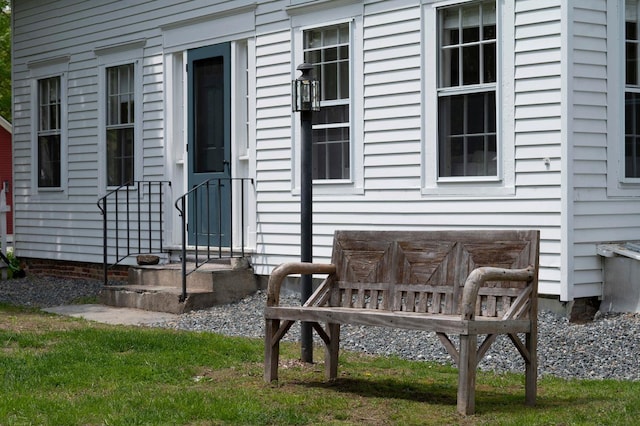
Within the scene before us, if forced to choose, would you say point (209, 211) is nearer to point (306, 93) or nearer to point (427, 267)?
point (306, 93)

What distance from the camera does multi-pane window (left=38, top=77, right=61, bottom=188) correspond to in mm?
16297

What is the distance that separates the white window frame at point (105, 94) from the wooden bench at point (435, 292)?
297 inches

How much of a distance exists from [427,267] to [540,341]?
2351 millimetres

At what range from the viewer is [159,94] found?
1381 centimetres

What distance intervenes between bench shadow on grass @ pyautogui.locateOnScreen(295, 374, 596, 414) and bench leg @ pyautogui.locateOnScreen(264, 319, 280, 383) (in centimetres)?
19

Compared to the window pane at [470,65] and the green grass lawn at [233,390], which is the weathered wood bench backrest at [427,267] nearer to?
the green grass lawn at [233,390]

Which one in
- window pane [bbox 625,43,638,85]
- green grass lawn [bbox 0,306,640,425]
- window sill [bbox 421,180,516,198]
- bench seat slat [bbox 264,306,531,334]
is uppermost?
window pane [bbox 625,43,638,85]

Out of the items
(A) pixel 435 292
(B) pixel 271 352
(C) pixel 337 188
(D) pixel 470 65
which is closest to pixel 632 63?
(D) pixel 470 65

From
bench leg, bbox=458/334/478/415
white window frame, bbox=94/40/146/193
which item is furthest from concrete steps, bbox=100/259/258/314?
bench leg, bbox=458/334/478/415

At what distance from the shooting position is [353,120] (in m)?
11.1

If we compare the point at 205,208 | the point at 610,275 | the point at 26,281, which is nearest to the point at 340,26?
the point at 205,208

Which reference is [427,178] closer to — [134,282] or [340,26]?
[340,26]

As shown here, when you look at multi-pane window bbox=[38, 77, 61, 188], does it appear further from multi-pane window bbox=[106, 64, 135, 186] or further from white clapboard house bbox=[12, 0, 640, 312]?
multi-pane window bbox=[106, 64, 135, 186]

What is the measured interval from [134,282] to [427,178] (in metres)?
4.33
